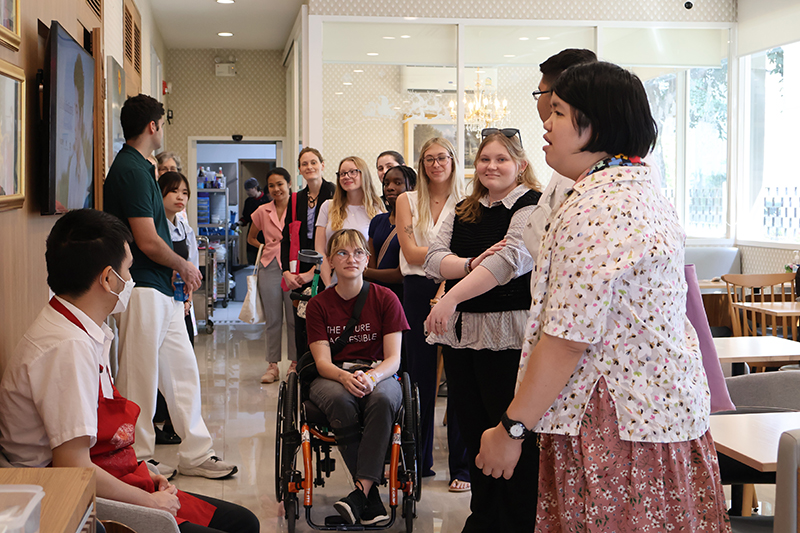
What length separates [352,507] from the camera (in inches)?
98.5

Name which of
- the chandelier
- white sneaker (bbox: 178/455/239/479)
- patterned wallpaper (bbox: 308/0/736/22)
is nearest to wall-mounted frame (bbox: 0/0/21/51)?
white sneaker (bbox: 178/455/239/479)

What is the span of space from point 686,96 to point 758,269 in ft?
6.23

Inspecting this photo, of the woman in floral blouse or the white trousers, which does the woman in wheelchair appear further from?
the woman in floral blouse

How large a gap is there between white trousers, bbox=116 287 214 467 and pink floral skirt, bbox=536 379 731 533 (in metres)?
2.21

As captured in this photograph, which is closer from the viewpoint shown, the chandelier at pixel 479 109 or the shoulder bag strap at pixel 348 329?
the shoulder bag strap at pixel 348 329

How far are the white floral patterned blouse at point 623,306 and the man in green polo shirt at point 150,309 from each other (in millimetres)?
2135

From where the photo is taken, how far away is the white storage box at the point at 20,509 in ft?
2.69

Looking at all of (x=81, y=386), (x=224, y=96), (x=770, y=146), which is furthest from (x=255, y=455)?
(x=224, y=96)

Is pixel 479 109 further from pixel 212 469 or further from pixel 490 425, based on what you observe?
pixel 490 425

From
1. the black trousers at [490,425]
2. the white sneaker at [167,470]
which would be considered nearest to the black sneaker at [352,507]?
the black trousers at [490,425]

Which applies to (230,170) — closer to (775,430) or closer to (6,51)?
(6,51)

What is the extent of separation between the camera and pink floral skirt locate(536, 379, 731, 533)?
3.87ft

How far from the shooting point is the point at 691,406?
119cm

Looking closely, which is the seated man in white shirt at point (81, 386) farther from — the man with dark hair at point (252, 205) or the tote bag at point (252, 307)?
the man with dark hair at point (252, 205)
